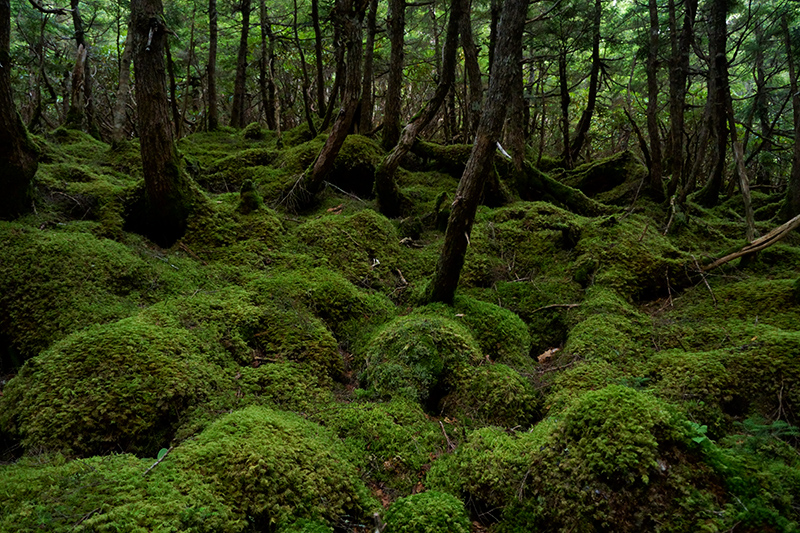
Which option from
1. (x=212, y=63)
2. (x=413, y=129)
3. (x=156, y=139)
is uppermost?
(x=212, y=63)

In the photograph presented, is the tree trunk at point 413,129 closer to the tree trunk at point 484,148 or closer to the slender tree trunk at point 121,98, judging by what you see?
the tree trunk at point 484,148

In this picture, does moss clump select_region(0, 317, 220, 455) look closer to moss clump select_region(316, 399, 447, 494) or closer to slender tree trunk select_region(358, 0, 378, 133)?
moss clump select_region(316, 399, 447, 494)

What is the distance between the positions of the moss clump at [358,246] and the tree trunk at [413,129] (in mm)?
850

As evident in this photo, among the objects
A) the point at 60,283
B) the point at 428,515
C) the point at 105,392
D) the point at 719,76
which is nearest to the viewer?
the point at 428,515

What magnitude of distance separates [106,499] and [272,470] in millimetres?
848

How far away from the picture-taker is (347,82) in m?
7.37

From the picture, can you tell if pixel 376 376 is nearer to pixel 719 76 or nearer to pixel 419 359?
pixel 419 359

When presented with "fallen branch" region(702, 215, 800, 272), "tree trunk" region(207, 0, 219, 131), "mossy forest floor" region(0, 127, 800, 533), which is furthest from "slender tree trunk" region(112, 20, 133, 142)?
"fallen branch" region(702, 215, 800, 272)

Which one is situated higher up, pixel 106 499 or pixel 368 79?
pixel 368 79

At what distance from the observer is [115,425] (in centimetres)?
296

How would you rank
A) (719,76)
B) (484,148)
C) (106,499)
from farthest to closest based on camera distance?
(719,76) → (484,148) → (106,499)

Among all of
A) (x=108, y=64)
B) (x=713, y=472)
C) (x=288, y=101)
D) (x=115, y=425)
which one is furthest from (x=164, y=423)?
(x=108, y=64)

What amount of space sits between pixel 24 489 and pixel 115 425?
0.83 metres

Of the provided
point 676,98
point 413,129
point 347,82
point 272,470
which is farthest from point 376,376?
point 676,98
